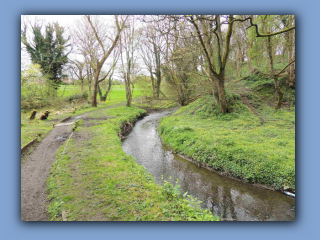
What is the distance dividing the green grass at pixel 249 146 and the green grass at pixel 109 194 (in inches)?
99.4

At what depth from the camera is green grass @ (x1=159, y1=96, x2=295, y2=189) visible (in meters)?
5.43

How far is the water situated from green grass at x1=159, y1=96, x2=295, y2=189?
42cm

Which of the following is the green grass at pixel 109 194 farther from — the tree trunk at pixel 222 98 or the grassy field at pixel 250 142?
the tree trunk at pixel 222 98

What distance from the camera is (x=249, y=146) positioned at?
6.63 metres

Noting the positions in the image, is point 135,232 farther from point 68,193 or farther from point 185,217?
point 68,193

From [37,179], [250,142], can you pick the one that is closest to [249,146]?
[250,142]

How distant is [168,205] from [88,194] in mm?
1959

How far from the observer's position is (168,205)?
3865mm

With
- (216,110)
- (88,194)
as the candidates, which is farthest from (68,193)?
(216,110)

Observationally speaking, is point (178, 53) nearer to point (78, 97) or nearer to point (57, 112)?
point (57, 112)

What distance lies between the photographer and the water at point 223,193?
4.31 meters

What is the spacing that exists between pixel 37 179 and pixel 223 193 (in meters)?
5.28

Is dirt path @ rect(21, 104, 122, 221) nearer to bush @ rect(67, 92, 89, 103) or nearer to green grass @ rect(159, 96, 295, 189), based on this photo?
green grass @ rect(159, 96, 295, 189)
